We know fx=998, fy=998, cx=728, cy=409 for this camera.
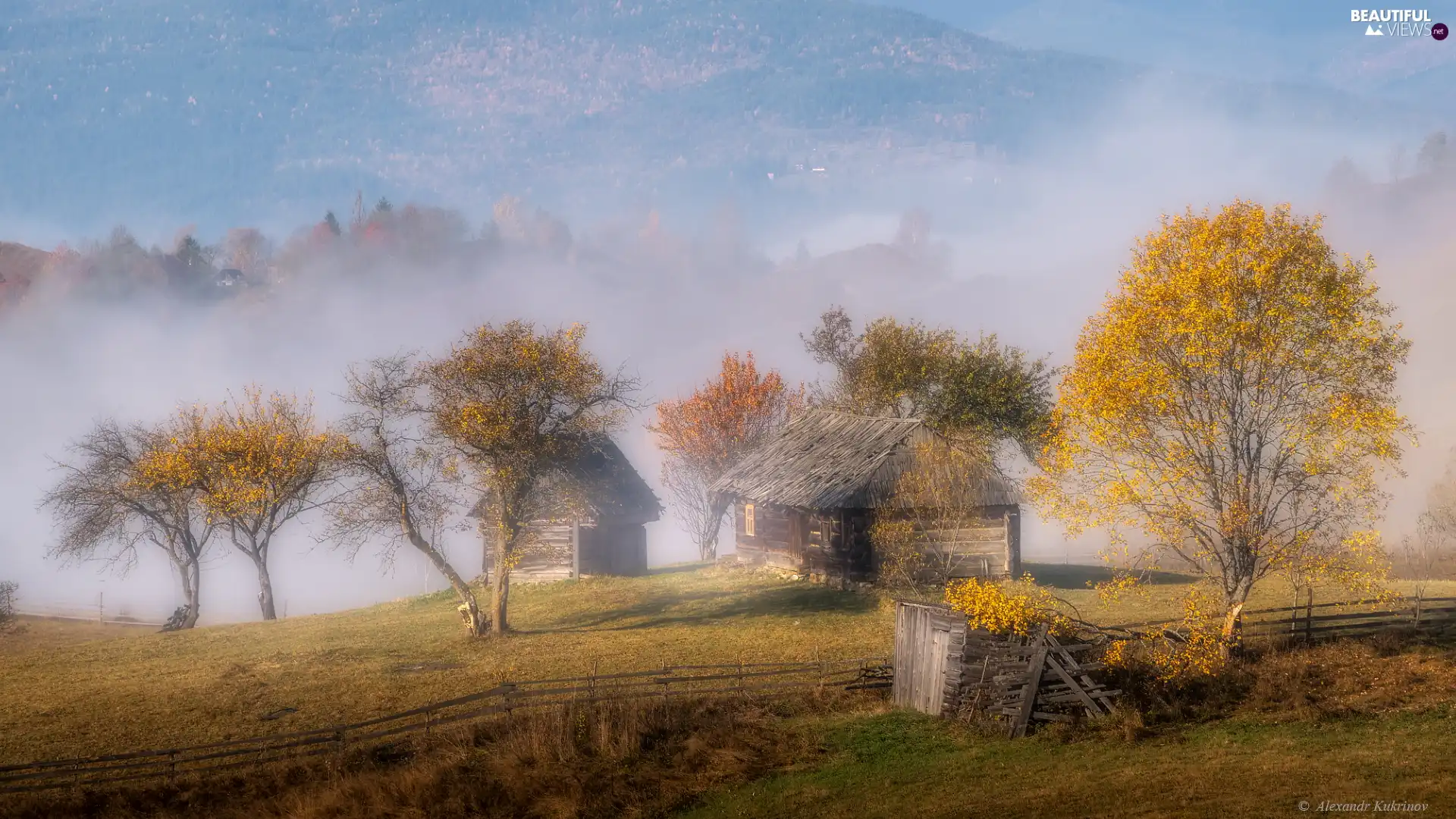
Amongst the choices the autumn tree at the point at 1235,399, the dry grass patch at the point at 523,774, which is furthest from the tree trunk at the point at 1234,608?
the dry grass patch at the point at 523,774

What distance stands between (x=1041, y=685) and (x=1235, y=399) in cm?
840

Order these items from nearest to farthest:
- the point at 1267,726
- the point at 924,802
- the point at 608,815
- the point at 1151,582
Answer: the point at 924,802
the point at 608,815
the point at 1267,726
the point at 1151,582

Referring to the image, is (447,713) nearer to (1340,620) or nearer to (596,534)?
(1340,620)

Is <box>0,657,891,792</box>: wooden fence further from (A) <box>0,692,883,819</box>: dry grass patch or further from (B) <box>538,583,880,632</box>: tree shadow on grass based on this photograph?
(B) <box>538,583,880,632</box>: tree shadow on grass

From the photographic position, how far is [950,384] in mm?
50906

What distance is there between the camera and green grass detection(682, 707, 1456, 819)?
14.8 meters

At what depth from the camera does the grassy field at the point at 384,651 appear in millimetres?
24109

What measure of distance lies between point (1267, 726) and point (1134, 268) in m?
11.0

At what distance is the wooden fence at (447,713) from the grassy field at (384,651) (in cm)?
192

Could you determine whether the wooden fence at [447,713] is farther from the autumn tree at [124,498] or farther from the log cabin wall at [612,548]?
the autumn tree at [124,498]

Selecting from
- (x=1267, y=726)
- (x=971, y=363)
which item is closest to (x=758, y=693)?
(x=1267, y=726)

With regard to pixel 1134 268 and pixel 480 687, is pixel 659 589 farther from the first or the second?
pixel 1134 268

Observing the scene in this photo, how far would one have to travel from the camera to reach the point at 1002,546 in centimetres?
4128

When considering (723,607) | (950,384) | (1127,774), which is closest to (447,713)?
(1127,774)
